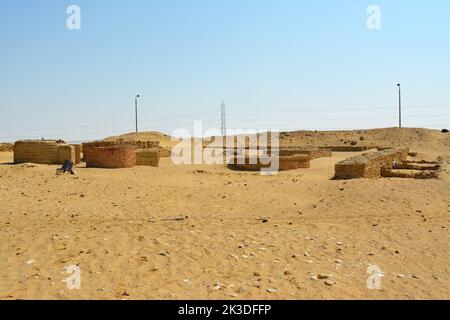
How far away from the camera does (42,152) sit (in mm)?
18844

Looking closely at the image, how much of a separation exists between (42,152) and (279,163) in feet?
33.1

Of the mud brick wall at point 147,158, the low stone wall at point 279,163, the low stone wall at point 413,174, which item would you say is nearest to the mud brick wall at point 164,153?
the mud brick wall at point 147,158

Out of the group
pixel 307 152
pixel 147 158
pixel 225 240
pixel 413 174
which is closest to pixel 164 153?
pixel 147 158

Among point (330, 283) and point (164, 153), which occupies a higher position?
point (164, 153)

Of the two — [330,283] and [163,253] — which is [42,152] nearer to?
[163,253]

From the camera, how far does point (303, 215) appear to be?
934 centimetres

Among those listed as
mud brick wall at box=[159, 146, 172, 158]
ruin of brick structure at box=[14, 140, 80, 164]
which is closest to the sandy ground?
ruin of brick structure at box=[14, 140, 80, 164]

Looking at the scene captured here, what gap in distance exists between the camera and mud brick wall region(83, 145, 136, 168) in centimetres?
1797

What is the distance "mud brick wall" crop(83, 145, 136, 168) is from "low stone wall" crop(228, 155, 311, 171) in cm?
509

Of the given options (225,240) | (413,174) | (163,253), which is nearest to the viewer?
(163,253)

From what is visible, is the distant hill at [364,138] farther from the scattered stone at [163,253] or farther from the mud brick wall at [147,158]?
the scattered stone at [163,253]

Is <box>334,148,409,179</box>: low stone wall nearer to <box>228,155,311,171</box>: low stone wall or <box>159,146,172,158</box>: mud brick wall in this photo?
<box>228,155,311,171</box>: low stone wall
